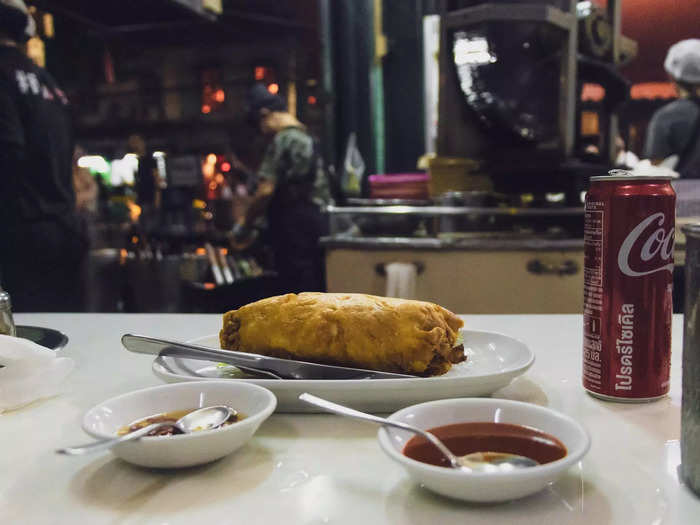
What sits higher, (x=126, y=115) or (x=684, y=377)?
(x=126, y=115)

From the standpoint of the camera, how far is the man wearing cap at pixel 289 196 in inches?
149

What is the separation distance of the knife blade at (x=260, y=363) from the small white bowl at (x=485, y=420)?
0.15 m

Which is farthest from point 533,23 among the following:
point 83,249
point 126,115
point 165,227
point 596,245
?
point 126,115

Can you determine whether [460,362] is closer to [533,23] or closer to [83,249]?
[533,23]

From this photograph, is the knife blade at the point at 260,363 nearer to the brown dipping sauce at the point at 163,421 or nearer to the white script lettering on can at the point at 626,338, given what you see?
the brown dipping sauce at the point at 163,421

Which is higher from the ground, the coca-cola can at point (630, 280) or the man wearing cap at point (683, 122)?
the man wearing cap at point (683, 122)

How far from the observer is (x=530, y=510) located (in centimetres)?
55

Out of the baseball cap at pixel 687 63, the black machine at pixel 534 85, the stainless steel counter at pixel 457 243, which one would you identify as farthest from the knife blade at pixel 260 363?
the baseball cap at pixel 687 63

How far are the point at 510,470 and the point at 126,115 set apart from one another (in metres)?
7.64

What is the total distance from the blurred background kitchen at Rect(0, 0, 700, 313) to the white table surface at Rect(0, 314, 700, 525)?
0.28m

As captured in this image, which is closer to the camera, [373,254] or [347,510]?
[347,510]

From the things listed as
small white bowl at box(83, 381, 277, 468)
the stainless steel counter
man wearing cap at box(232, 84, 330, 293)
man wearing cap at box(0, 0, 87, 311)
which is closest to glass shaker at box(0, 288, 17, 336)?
small white bowl at box(83, 381, 277, 468)

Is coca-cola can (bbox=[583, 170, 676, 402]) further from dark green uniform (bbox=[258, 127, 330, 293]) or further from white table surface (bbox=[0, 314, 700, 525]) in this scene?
dark green uniform (bbox=[258, 127, 330, 293])

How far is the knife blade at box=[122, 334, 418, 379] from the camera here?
0.83 m
